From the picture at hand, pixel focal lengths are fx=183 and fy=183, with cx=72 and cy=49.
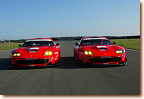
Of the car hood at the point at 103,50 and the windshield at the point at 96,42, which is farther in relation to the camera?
the windshield at the point at 96,42

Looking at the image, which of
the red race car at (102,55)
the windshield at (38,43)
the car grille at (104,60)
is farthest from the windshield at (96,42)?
the car grille at (104,60)

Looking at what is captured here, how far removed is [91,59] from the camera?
6.37 metres

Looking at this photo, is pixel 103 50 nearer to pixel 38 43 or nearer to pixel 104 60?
pixel 104 60

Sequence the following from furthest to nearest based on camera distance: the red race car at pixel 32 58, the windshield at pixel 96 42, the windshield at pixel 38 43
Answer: the windshield at pixel 38 43, the windshield at pixel 96 42, the red race car at pixel 32 58

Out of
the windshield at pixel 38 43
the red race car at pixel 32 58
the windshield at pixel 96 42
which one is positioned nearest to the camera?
the red race car at pixel 32 58

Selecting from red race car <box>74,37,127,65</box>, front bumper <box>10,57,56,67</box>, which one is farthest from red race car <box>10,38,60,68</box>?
red race car <box>74,37,127,65</box>

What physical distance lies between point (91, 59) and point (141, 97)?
3164 millimetres

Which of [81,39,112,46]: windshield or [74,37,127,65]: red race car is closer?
[74,37,127,65]: red race car

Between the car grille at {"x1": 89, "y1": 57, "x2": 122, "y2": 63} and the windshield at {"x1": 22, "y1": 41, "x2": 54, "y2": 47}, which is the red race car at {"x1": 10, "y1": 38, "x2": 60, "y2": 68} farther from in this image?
the windshield at {"x1": 22, "y1": 41, "x2": 54, "y2": 47}

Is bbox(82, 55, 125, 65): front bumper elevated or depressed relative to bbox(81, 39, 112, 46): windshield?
depressed

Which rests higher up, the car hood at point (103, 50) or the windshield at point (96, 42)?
the windshield at point (96, 42)

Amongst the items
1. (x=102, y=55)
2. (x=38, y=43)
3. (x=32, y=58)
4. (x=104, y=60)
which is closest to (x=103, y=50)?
(x=102, y=55)

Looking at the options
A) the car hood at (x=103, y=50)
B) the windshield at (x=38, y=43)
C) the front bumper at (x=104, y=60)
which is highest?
the windshield at (x=38, y=43)

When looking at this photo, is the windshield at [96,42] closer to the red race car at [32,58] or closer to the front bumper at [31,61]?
the red race car at [32,58]
